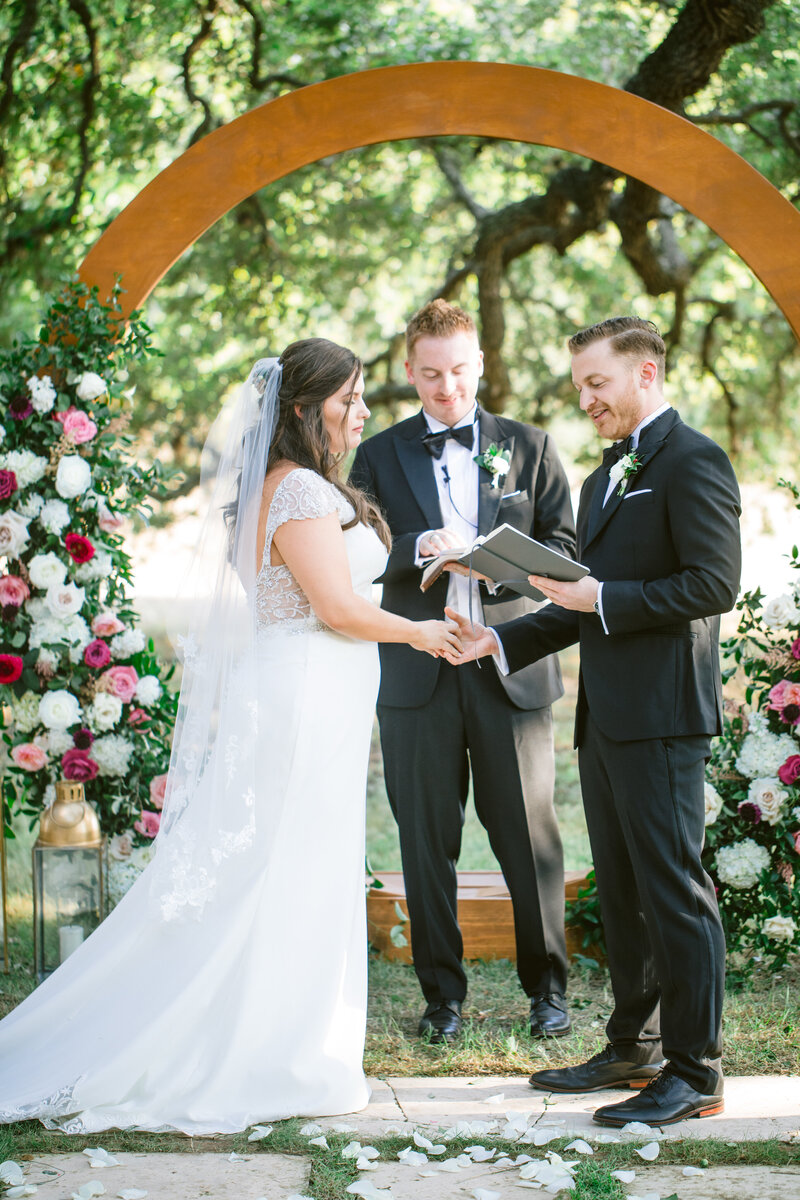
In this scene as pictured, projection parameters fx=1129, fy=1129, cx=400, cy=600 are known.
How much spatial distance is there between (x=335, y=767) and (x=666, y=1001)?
1.16m

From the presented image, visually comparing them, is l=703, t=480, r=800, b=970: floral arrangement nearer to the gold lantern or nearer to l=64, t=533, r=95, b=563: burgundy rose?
the gold lantern

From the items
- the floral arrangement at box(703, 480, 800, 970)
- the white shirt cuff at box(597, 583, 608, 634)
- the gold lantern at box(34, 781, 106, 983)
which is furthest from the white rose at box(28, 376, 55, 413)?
the floral arrangement at box(703, 480, 800, 970)

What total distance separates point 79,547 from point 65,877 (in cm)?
126

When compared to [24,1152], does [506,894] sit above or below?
above

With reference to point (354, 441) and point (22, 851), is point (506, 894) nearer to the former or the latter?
point (354, 441)

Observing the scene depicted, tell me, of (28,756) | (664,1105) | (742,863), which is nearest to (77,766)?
(28,756)

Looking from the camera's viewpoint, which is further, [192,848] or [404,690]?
[404,690]

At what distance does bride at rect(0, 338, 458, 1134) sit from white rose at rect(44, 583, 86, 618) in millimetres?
1001

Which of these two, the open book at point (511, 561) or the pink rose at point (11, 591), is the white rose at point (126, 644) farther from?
the open book at point (511, 561)

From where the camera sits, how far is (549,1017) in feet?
12.9

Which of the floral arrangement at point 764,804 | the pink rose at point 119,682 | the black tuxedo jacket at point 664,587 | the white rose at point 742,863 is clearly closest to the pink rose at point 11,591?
the pink rose at point 119,682

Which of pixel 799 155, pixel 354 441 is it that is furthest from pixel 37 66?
pixel 354 441

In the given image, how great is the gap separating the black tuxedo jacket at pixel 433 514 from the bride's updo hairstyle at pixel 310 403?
56cm

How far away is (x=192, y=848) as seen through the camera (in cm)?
334
